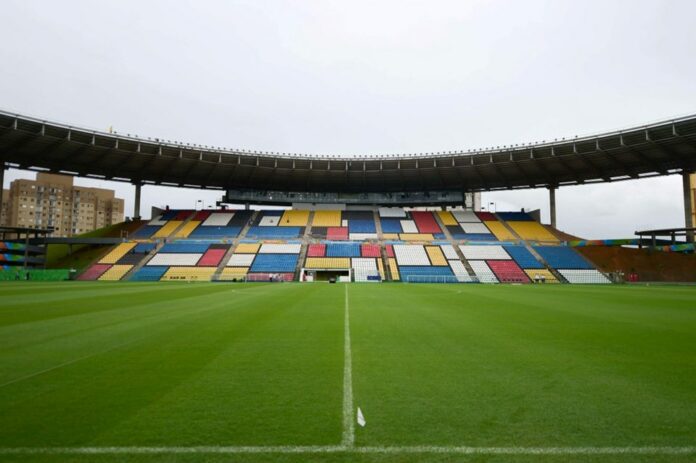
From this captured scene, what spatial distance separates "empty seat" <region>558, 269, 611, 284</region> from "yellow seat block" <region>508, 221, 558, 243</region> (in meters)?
7.37

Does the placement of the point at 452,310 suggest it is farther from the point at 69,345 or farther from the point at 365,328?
the point at 69,345

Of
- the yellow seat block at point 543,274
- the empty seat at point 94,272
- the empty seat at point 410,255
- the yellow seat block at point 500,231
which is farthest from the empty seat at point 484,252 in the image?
the empty seat at point 94,272

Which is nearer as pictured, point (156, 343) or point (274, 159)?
point (156, 343)

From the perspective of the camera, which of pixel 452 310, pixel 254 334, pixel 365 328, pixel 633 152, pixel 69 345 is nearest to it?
pixel 69 345

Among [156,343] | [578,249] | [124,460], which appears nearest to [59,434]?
[124,460]

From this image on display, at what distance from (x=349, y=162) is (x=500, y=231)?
20.6 metres

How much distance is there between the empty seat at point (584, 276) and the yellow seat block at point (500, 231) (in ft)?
26.7

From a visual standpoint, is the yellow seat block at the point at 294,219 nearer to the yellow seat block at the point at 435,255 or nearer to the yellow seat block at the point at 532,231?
the yellow seat block at the point at 435,255

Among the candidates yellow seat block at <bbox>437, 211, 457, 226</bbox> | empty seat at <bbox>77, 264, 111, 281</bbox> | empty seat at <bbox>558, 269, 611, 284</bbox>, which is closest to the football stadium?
empty seat at <bbox>558, 269, 611, 284</bbox>

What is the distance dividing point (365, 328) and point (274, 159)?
42.2 m

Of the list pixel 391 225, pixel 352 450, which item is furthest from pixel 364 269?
pixel 352 450

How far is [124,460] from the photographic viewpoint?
2730 millimetres

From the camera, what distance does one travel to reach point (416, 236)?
49219 millimetres

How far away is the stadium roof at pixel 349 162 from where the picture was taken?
3794 centimetres
